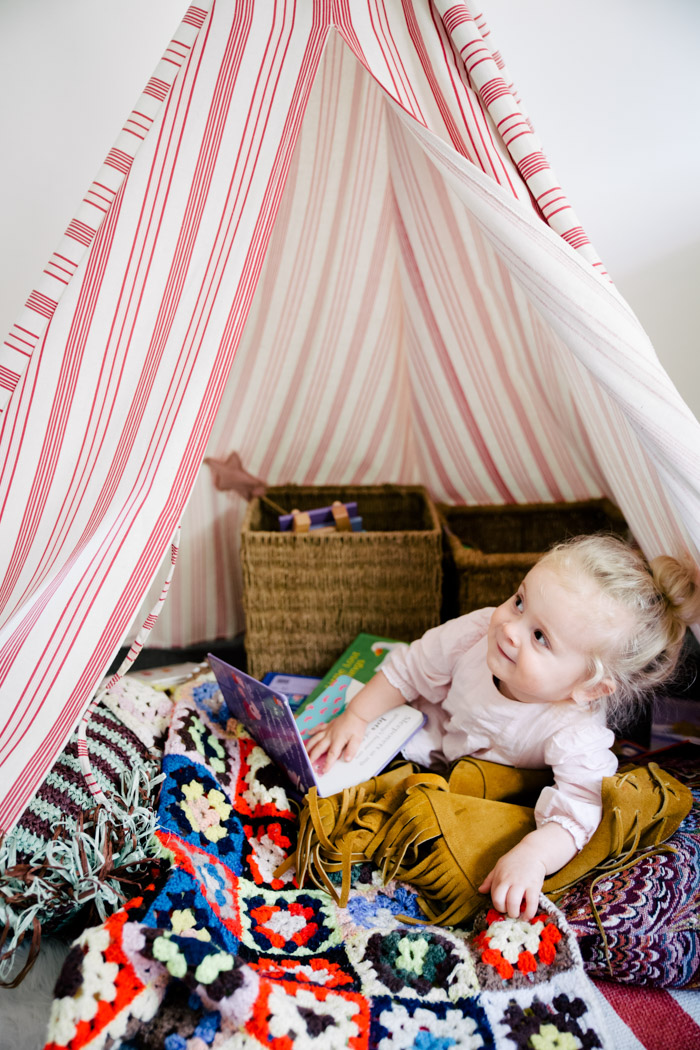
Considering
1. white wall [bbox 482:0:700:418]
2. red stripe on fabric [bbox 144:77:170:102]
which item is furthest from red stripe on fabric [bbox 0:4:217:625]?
white wall [bbox 482:0:700:418]

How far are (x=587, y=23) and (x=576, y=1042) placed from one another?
1.76 m

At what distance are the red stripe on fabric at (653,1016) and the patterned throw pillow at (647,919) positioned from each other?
0.04 feet

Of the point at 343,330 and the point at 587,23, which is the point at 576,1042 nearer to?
the point at 343,330

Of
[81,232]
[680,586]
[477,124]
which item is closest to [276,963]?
[680,586]

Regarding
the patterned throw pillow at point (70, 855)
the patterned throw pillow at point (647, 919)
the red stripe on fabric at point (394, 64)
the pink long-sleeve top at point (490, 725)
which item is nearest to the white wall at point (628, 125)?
the red stripe on fabric at point (394, 64)

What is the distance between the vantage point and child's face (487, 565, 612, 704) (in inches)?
43.1

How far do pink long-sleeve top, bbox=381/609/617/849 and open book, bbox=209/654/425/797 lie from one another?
0.05m

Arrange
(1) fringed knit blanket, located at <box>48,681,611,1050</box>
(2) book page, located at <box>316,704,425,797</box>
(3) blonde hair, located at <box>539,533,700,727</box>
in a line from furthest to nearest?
1. (2) book page, located at <box>316,704,425,797</box>
2. (3) blonde hair, located at <box>539,533,700,727</box>
3. (1) fringed knit blanket, located at <box>48,681,611,1050</box>

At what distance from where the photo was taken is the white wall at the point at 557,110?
1466 mm

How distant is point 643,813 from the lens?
3.55ft

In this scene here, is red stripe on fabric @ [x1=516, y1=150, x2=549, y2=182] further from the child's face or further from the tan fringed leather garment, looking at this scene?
the tan fringed leather garment

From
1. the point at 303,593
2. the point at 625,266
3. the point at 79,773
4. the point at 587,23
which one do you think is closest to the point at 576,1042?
the point at 79,773

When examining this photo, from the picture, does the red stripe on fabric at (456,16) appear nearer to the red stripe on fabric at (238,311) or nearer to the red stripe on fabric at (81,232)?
the red stripe on fabric at (238,311)

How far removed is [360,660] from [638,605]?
61cm
